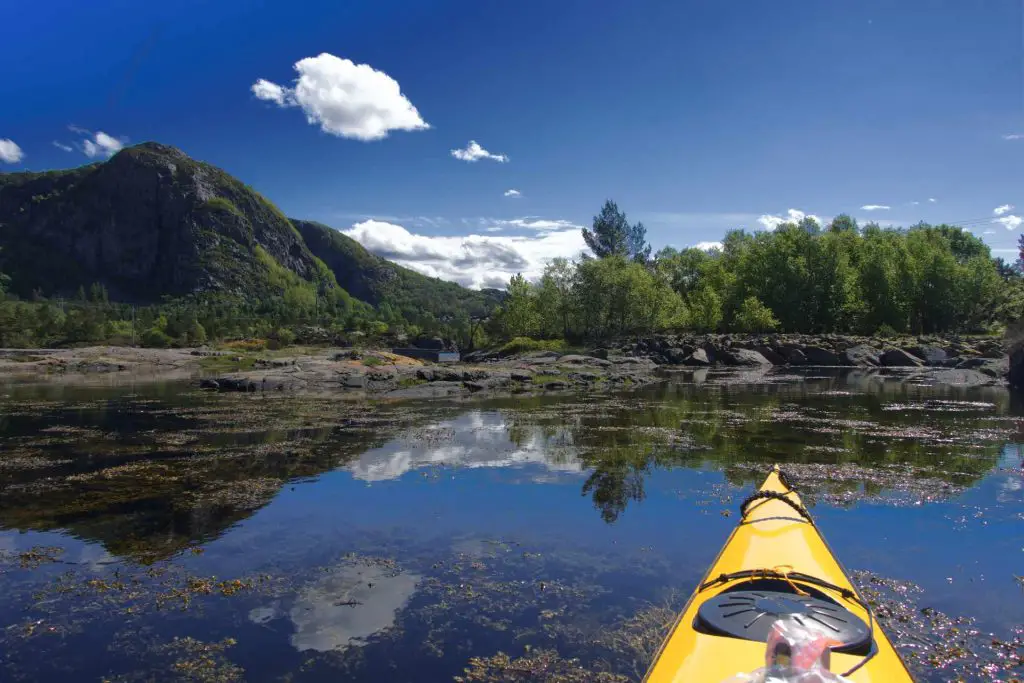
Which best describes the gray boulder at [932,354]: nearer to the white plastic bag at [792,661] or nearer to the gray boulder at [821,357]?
the gray boulder at [821,357]

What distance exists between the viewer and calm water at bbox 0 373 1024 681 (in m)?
5.93

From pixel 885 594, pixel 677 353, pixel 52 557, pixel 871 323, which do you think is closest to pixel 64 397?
pixel 52 557

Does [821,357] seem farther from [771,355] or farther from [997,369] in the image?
[997,369]

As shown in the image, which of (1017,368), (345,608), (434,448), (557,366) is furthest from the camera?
(557,366)

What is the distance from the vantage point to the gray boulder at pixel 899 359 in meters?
50.4

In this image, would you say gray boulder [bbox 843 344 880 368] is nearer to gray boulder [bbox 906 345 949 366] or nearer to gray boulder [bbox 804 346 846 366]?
gray boulder [bbox 804 346 846 366]

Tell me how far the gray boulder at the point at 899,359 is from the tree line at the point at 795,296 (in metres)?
17.6

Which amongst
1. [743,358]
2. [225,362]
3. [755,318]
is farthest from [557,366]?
[225,362]

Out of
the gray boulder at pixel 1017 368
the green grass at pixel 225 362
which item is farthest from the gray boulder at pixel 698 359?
the green grass at pixel 225 362

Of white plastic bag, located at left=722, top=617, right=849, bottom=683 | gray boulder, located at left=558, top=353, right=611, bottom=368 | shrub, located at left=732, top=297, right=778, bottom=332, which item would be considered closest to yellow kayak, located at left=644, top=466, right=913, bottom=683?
white plastic bag, located at left=722, top=617, right=849, bottom=683

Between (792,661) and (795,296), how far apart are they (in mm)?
77961

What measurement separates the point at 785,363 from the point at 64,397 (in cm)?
5749

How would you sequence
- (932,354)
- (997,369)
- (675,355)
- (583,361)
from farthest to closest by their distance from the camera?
(675,355), (932,354), (583,361), (997,369)

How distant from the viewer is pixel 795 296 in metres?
73.2
